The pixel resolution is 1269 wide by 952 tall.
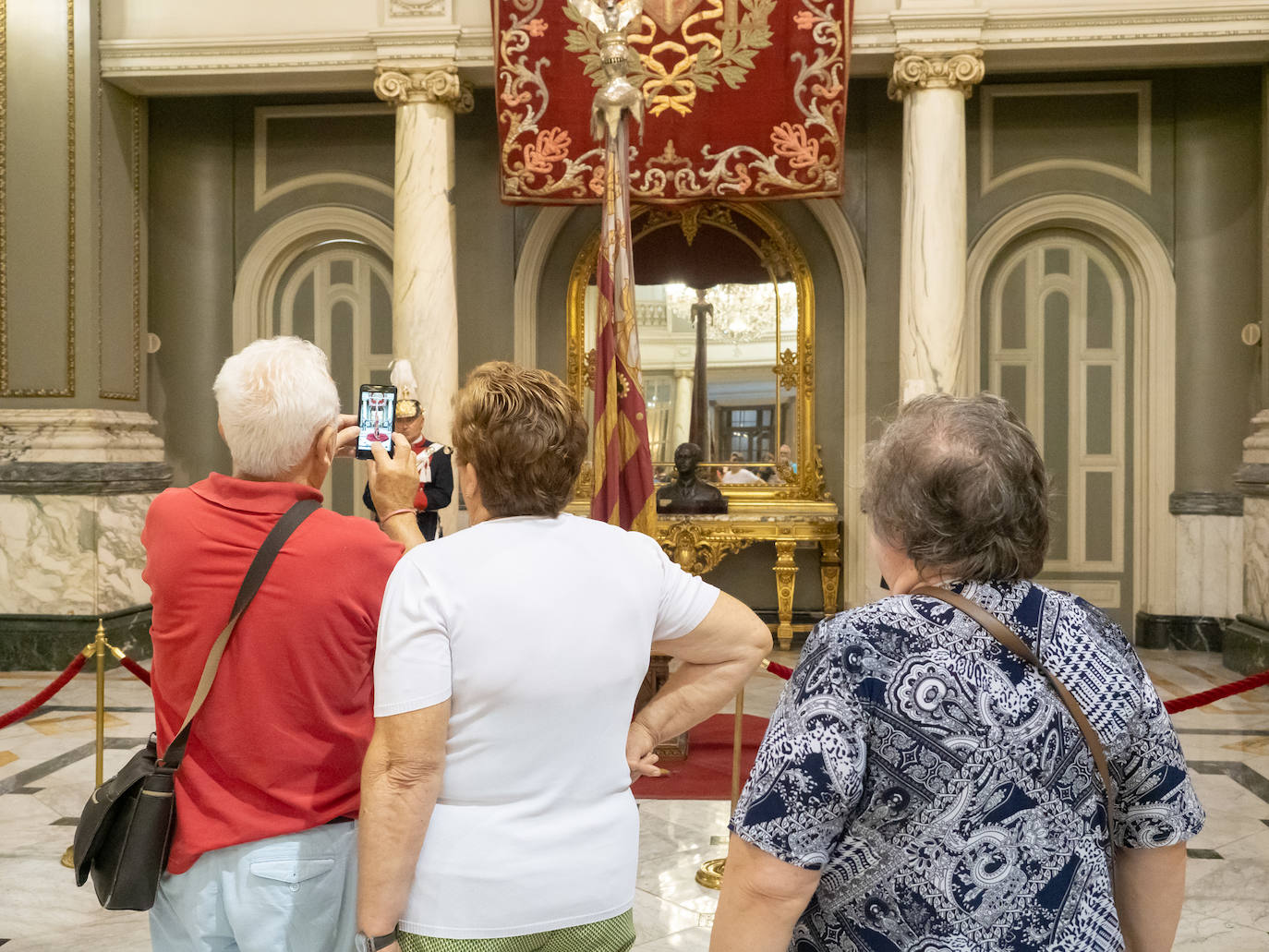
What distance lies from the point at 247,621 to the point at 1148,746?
1242 millimetres

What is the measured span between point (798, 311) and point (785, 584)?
2.01 metres

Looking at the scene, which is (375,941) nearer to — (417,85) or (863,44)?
(417,85)

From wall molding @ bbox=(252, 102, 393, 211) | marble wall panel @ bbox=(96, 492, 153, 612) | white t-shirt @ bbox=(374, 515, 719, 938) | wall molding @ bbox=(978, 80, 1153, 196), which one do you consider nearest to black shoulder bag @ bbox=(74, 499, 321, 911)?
white t-shirt @ bbox=(374, 515, 719, 938)

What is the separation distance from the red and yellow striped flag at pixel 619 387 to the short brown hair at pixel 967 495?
9.35 feet

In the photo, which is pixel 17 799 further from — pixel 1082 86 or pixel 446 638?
pixel 1082 86

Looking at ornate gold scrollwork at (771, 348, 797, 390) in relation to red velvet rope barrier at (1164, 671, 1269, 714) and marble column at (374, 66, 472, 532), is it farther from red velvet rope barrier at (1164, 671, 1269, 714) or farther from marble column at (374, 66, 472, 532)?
red velvet rope barrier at (1164, 671, 1269, 714)

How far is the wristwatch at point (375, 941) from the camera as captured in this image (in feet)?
4.84

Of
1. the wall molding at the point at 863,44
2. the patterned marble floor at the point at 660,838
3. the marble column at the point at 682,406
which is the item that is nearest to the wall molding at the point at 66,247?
the wall molding at the point at 863,44

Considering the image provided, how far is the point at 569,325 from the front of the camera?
8281 mm

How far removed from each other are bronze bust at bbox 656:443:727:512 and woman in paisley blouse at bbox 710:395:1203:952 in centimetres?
635

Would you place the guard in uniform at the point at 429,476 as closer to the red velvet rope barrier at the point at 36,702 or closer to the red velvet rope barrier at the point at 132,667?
the red velvet rope barrier at the point at 132,667

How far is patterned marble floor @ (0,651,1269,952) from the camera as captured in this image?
3275 mm

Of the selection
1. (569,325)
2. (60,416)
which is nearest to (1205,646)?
(569,325)

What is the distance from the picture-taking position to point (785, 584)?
25.6ft
